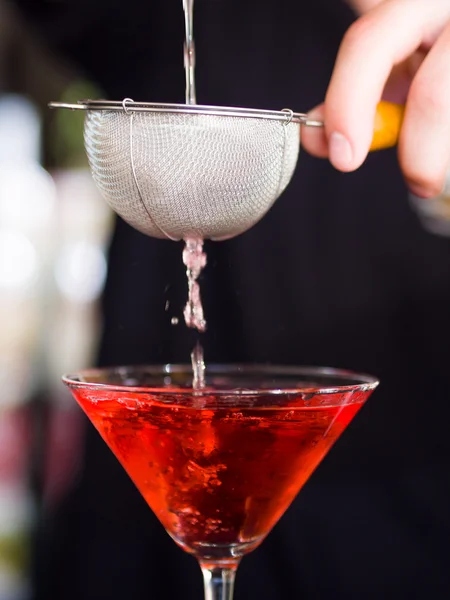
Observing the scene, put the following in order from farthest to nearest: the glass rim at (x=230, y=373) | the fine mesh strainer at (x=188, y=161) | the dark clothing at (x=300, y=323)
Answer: the dark clothing at (x=300, y=323) < the fine mesh strainer at (x=188, y=161) < the glass rim at (x=230, y=373)

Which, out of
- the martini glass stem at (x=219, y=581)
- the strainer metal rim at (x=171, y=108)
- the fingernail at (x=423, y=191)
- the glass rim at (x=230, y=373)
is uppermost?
the strainer metal rim at (x=171, y=108)

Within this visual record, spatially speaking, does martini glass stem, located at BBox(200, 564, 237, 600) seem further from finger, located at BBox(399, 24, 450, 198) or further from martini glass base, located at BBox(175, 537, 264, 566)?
finger, located at BBox(399, 24, 450, 198)

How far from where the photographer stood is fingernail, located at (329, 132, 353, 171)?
0.97 m

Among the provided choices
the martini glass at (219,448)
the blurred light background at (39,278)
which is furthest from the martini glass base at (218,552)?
the blurred light background at (39,278)

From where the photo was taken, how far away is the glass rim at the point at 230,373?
84 centimetres

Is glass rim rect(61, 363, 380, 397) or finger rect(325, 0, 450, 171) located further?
finger rect(325, 0, 450, 171)

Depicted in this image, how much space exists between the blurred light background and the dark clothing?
1399 millimetres

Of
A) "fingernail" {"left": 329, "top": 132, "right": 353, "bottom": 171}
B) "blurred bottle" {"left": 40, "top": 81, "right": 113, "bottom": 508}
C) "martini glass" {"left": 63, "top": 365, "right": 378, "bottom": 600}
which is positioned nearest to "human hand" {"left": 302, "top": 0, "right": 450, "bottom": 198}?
"fingernail" {"left": 329, "top": 132, "right": 353, "bottom": 171}

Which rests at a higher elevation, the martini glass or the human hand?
the human hand

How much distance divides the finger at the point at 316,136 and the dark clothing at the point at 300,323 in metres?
0.76

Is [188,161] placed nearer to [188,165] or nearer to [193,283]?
[188,165]

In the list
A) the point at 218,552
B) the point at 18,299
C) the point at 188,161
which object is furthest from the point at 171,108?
the point at 18,299

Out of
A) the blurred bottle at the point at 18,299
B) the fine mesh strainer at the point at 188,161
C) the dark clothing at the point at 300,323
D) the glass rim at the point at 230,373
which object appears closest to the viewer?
the glass rim at the point at 230,373

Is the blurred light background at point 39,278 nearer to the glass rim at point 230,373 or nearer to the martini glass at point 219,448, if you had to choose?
the glass rim at point 230,373
